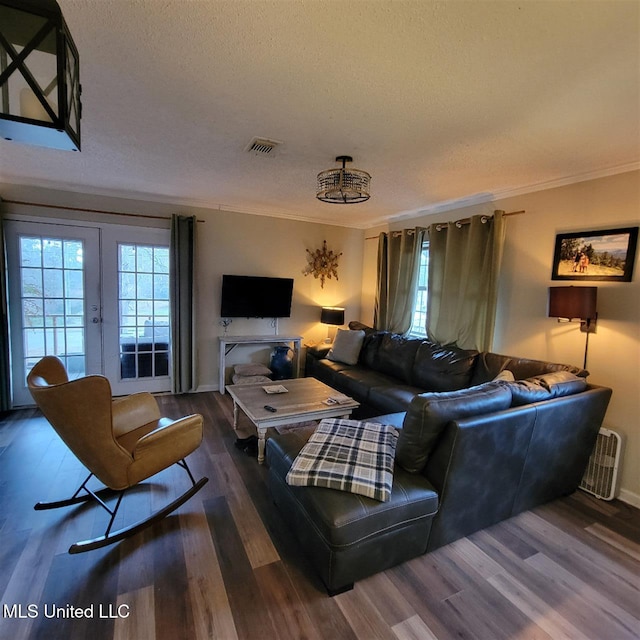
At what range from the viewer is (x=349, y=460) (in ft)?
6.07

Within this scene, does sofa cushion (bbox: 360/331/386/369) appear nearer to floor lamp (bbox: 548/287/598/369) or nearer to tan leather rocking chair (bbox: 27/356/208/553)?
floor lamp (bbox: 548/287/598/369)

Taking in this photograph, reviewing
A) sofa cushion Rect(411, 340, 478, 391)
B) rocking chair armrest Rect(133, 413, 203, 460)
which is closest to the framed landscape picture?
sofa cushion Rect(411, 340, 478, 391)

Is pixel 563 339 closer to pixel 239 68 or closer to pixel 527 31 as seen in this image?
pixel 527 31

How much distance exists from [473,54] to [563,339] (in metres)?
2.43

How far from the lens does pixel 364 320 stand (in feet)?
18.3

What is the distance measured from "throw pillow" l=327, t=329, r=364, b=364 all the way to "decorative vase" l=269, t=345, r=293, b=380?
1.88 ft

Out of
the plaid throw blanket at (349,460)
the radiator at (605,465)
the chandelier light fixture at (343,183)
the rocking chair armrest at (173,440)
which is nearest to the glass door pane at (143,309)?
the rocking chair armrest at (173,440)

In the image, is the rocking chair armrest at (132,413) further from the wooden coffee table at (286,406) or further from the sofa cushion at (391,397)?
the sofa cushion at (391,397)

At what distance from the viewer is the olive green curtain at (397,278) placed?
4.38 metres

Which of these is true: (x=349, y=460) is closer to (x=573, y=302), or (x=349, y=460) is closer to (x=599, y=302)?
(x=573, y=302)

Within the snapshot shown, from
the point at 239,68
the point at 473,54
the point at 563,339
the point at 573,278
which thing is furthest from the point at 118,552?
the point at 573,278

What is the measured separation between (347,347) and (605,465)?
2724 millimetres

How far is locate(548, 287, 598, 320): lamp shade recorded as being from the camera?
2510 mm

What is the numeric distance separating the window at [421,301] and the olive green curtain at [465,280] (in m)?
0.27
